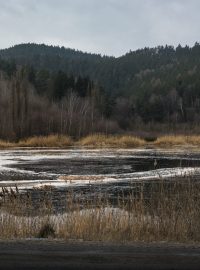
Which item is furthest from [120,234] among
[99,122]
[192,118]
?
[192,118]

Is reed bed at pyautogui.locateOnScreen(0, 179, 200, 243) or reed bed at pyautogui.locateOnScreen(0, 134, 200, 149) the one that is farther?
reed bed at pyautogui.locateOnScreen(0, 134, 200, 149)

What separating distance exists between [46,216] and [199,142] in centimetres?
4753

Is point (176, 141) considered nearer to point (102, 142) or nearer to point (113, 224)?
point (102, 142)

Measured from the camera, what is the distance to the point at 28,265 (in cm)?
714

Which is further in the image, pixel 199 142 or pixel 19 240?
pixel 199 142

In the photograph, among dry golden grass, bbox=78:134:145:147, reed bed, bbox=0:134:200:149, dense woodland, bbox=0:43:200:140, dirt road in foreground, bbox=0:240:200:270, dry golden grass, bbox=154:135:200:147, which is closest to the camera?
Result: dirt road in foreground, bbox=0:240:200:270

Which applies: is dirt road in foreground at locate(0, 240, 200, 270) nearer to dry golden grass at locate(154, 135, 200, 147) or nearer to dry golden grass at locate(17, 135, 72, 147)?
dry golden grass at locate(17, 135, 72, 147)

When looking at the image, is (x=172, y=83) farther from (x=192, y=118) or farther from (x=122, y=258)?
(x=122, y=258)

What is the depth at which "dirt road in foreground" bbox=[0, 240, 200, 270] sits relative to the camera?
23.5 ft

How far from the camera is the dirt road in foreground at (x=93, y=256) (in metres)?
7.16

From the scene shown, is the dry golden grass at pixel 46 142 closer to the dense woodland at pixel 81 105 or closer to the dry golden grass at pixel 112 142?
the dry golden grass at pixel 112 142

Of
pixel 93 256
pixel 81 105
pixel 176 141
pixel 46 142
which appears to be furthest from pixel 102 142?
pixel 93 256

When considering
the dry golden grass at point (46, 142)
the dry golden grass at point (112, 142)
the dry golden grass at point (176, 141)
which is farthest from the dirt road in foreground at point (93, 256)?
the dry golden grass at point (176, 141)

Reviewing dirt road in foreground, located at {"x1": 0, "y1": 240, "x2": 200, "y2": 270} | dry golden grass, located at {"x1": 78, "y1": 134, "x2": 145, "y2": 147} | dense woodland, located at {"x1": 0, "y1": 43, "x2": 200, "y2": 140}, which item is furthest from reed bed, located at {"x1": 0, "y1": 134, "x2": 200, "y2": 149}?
dirt road in foreground, located at {"x1": 0, "y1": 240, "x2": 200, "y2": 270}
